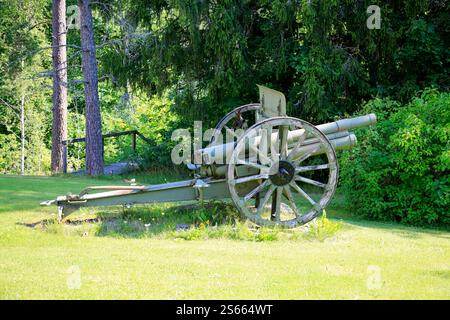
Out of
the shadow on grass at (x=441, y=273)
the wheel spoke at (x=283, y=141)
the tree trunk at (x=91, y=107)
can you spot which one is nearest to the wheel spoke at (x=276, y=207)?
the wheel spoke at (x=283, y=141)

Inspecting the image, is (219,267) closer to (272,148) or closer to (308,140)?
(272,148)

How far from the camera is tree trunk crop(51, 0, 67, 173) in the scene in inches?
751

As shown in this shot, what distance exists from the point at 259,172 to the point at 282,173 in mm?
431

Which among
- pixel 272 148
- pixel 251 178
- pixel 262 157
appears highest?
pixel 272 148

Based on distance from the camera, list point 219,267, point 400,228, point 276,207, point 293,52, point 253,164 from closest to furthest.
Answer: point 219,267
point 253,164
point 276,207
point 400,228
point 293,52

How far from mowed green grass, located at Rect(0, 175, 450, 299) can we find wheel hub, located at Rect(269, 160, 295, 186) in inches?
32.9

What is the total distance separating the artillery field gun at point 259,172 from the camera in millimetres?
8094

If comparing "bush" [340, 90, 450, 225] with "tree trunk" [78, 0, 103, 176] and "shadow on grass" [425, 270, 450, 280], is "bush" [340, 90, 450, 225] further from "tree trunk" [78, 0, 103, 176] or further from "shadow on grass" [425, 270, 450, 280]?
"tree trunk" [78, 0, 103, 176]

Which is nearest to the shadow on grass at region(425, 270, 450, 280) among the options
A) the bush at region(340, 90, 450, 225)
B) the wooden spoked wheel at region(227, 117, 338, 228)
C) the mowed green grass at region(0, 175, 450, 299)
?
the mowed green grass at region(0, 175, 450, 299)

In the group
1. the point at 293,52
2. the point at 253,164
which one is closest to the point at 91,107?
the point at 293,52

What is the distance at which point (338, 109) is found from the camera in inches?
560

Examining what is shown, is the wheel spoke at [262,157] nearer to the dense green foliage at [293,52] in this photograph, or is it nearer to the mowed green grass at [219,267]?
the mowed green grass at [219,267]

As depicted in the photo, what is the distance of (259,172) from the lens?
8.50 metres
